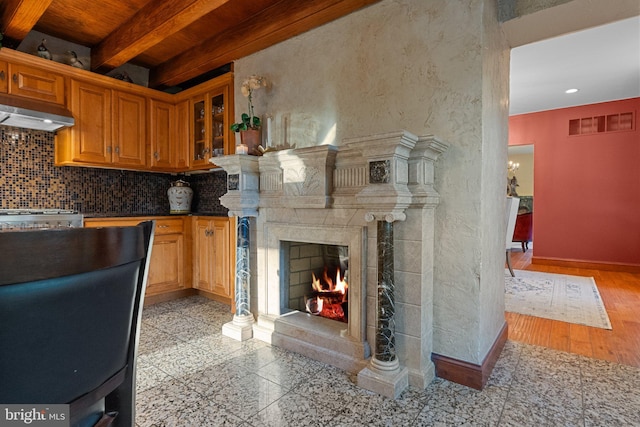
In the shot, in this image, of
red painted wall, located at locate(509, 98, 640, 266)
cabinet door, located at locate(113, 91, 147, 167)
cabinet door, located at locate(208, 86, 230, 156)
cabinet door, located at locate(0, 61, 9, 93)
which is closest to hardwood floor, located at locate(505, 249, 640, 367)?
red painted wall, located at locate(509, 98, 640, 266)

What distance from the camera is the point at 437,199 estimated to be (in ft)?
6.23

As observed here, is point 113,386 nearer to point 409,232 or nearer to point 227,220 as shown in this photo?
point 409,232

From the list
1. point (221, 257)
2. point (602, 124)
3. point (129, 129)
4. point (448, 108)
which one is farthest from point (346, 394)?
point (602, 124)

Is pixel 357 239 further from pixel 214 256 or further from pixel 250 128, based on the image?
pixel 214 256

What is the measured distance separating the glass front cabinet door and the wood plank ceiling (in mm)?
268

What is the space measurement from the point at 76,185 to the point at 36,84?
3.15ft

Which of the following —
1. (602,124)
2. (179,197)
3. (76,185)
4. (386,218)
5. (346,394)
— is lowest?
(346,394)

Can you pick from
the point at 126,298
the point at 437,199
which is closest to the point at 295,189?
the point at 437,199

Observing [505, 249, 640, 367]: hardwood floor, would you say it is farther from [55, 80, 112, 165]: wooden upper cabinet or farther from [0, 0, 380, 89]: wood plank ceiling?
[55, 80, 112, 165]: wooden upper cabinet

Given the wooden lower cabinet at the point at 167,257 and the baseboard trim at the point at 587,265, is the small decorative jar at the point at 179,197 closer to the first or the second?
the wooden lower cabinet at the point at 167,257

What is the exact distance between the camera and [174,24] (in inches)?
95.4

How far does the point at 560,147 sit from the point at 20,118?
21.9 feet

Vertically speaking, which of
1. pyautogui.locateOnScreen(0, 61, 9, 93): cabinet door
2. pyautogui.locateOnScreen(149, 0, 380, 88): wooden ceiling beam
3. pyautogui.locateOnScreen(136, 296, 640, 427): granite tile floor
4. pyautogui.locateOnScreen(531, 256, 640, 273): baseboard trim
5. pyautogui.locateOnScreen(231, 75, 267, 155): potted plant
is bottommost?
pyautogui.locateOnScreen(136, 296, 640, 427): granite tile floor

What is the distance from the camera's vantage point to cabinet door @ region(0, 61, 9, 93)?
2621 mm
